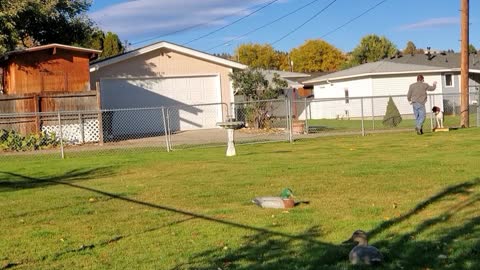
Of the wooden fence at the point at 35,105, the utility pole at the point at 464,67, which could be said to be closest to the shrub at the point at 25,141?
the wooden fence at the point at 35,105

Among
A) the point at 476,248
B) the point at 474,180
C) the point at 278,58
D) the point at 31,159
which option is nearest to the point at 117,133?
the point at 31,159

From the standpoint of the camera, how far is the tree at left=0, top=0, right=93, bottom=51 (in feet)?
73.9

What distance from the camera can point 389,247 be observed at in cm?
558

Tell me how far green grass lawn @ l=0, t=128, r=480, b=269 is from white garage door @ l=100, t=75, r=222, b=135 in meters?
12.2

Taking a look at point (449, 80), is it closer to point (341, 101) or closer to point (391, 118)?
point (341, 101)

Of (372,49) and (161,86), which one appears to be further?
(372,49)

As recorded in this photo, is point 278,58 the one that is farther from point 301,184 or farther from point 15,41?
point 301,184

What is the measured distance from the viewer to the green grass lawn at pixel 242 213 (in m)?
5.57

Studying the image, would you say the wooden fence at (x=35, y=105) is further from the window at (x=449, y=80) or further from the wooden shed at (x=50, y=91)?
the window at (x=449, y=80)

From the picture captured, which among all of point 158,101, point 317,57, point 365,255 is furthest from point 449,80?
point 317,57

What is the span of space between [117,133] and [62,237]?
19658mm

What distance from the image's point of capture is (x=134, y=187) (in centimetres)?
1061

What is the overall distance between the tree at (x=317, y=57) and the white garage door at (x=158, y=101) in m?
55.7

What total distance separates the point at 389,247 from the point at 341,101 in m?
35.6
